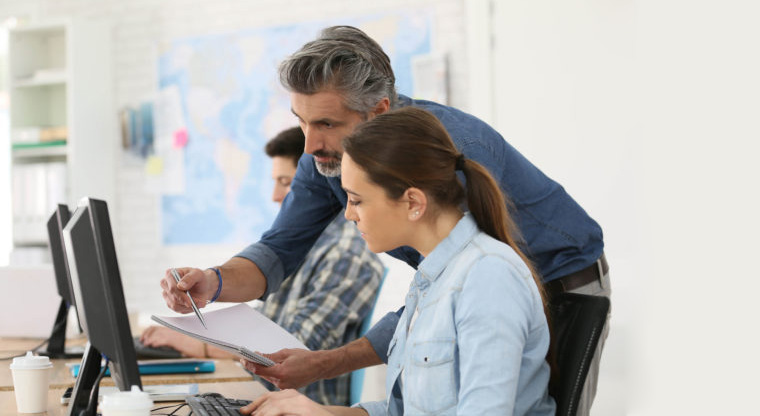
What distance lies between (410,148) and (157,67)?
12.4ft

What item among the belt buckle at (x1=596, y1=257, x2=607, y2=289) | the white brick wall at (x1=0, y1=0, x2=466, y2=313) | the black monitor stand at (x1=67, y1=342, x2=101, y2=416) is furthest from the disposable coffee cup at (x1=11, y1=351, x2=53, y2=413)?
the white brick wall at (x1=0, y1=0, x2=466, y2=313)

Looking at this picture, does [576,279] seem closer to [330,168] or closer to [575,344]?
[575,344]

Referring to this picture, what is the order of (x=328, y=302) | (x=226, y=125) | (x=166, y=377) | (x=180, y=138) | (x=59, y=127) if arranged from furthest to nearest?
1. (x=59, y=127)
2. (x=180, y=138)
3. (x=226, y=125)
4. (x=328, y=302)
5. (x=166, y=377)

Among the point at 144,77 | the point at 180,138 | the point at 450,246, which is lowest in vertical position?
the point at 450,246

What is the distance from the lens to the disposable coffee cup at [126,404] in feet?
3.57

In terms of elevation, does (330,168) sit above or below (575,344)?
above

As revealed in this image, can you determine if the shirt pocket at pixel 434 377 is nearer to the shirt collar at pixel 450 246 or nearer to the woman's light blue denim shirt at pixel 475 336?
the woman's light blue denim shirt at pixel 475 336

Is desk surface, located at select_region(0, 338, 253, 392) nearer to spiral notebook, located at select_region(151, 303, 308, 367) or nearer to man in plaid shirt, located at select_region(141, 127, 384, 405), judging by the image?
man in plaid shirt, located at select_region(141, 127, 384, 405)

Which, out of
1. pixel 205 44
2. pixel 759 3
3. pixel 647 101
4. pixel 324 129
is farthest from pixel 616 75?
pixel 205 44

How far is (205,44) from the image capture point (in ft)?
15.2

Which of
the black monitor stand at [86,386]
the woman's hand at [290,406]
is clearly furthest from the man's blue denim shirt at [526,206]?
the black monitor stand at [86,386]

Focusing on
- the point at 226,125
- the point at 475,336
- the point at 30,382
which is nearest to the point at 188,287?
the point at 30,382

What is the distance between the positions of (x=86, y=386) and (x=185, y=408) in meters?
0.23

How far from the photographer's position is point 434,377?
124 centimetres
